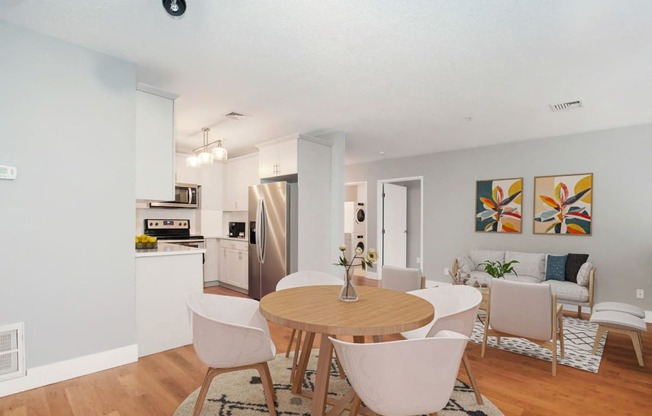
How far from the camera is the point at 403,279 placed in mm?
3549

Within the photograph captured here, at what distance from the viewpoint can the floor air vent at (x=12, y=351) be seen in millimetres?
2264

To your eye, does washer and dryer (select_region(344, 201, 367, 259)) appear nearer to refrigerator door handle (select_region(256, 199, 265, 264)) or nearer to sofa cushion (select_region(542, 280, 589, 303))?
refrigerator door handle (select_region(256, 199, 265, 264))

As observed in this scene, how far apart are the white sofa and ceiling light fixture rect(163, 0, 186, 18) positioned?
144 inches

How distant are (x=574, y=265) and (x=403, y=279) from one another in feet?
8.77

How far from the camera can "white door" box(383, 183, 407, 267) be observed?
7043 millimetres

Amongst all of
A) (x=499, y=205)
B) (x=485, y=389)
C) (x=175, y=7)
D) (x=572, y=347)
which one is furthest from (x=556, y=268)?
(x=175, y=7)

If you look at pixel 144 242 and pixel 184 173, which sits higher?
pixel 184 173

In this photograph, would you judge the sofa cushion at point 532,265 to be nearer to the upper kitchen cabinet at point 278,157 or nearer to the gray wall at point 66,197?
the upper kitchen cabinet at point 278,157

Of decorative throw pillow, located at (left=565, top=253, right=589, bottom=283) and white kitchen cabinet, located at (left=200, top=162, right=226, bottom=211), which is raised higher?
white kitchen cabinet, located at (left=200, top=162, right=226, bottom=211)

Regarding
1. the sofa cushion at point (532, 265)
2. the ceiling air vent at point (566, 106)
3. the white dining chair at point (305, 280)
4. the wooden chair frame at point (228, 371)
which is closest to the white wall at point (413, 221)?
the sofa cushion at point (532, 265)

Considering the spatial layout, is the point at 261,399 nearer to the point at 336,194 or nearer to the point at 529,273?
the point at 336,194

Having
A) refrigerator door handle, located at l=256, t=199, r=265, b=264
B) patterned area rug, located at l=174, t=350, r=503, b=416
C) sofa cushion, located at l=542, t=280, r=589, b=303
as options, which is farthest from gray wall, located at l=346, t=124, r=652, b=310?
patterned area rug, located at l=174, t=350, r=503, b=416

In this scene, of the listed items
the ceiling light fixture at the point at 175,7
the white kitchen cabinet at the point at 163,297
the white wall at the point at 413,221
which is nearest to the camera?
the ceiling light fixture at the point at 175,7

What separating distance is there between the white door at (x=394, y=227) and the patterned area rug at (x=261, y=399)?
4.53m
